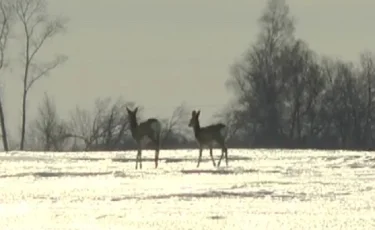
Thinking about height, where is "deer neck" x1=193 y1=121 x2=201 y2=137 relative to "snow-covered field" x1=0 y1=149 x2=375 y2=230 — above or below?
above

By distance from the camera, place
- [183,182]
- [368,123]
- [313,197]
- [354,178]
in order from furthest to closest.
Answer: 1. [368,123]
2. [354,178]
3. [183,182]
4. [313,197]

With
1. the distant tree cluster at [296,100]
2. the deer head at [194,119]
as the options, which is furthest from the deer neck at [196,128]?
the distant tree cluster at [296,100]

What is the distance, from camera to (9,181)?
74.7 ft

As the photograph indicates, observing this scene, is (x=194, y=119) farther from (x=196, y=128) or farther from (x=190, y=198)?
(x=190, y=198)

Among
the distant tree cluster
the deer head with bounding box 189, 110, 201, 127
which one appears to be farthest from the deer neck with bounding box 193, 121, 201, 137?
the distant tree cluster

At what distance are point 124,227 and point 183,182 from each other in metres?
7.74

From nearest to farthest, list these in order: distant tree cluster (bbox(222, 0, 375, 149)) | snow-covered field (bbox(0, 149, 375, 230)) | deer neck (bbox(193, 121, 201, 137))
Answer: snow-covered field (bbox(0, 149, 375, 230)) → deer neck (bbox(193, 121, 201, 137)) → distant tree cluster (bbox(222, 0, 375, 149))

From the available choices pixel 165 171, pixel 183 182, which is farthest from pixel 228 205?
pixel 165 171

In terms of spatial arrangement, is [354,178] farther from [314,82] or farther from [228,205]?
[314,82]

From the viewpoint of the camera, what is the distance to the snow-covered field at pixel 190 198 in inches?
550

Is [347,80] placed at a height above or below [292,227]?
above

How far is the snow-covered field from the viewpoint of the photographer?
1398cm

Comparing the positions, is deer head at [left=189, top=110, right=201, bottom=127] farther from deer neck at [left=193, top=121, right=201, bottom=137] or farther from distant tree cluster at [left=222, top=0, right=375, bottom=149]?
distant tree cluster at [left=222, top=0, right=375, bottom=149]

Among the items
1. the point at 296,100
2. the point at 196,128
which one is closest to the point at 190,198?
the point at 196,128
